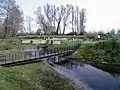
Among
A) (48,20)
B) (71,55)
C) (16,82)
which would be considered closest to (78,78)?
(16,82)

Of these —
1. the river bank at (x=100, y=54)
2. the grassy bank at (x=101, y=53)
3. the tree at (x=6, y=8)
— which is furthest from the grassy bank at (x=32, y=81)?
the tree at (x=6, y=8)

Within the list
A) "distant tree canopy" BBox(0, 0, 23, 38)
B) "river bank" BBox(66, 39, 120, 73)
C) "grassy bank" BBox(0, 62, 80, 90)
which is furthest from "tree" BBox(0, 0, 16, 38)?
"grassy bank" BBox(0, 62, 80, 90)

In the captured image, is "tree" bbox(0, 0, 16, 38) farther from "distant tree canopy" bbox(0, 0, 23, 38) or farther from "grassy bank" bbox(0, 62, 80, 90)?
"grassy bank" bbox(0, 62, 80, 90)

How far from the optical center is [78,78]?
2881 centimetres

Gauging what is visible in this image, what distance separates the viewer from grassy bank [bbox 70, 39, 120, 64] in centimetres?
4419

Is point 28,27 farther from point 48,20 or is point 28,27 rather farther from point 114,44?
point 114,44

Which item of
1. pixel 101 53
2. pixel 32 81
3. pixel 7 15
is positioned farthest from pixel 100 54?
pixel 7 15

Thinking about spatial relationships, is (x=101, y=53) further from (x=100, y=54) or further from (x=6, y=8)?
(x=6, y=8)

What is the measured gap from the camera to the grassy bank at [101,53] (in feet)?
145

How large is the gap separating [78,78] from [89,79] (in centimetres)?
136

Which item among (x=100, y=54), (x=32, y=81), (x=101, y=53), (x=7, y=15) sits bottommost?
(x=32, y=81)

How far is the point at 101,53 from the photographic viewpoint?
46500mm

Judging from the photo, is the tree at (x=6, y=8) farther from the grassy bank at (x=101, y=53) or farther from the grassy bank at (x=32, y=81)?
the grassy bank at (x=32, y=81)

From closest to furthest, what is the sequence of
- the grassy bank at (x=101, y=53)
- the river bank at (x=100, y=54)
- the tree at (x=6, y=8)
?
the river bank at (x=100, y=54)
the grassy bank at (x=101, y=53)
the tree at (x=6, y=8)
